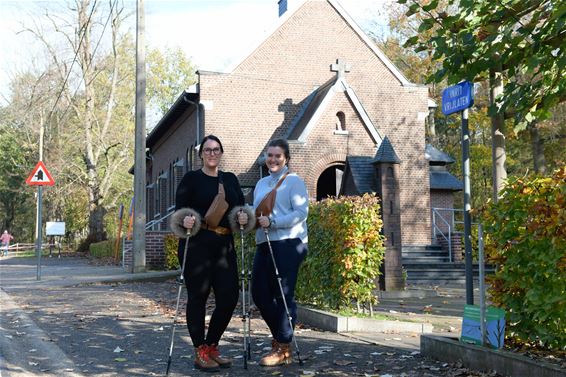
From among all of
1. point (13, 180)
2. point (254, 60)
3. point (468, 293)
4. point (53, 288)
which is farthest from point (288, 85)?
point (13, 180)

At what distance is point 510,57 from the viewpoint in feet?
22.1

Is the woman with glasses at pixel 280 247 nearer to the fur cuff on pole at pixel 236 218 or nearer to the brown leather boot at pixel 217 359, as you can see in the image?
the fur cuff on pole at pixel 236 218

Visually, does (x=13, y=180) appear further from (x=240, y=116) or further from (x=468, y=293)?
(x=468, y=293)

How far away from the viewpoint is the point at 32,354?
7.07 meters

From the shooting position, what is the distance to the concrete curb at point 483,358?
16.5 feet

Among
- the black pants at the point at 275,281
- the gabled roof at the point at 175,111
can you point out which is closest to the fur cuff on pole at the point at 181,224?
the black pants at the point at 275,281

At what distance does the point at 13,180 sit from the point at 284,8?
4782 centimetres

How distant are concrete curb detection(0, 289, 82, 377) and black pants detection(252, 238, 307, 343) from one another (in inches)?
67.4

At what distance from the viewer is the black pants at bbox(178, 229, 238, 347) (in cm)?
620

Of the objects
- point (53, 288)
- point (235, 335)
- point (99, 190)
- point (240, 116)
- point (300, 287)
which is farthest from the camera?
point (99, 190)

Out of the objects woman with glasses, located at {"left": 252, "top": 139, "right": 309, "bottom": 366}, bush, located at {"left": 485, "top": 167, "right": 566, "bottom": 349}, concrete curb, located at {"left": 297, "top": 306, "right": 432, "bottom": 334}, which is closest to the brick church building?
concrete curb, located at {"left": 297, "top": 306, "right": 432, "bottom": 334}

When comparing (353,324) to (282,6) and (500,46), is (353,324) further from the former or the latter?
(282,6)

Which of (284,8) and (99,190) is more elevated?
(284,8)

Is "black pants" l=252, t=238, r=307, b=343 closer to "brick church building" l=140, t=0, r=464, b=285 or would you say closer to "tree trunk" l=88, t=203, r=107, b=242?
"brick church building" l=140, t=0, r=464, b=285
